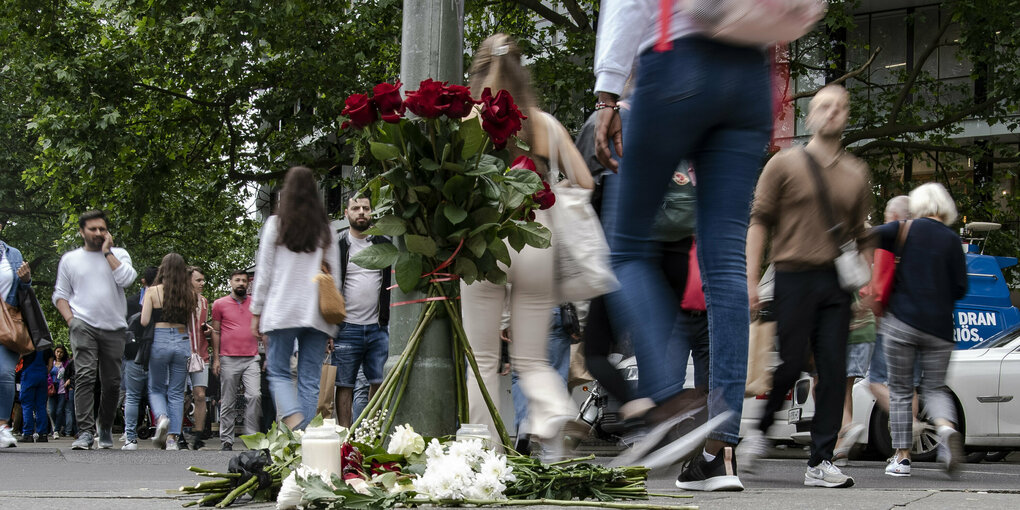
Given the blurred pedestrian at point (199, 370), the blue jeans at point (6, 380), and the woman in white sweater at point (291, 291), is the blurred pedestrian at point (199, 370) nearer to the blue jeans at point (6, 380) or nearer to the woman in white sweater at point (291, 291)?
the blue jeans at point (6, 380)

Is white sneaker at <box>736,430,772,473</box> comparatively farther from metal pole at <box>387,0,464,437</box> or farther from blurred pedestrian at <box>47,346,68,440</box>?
blurred pedestrian at <box>47,346,68,440</box>

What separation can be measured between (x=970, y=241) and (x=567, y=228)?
14.2 metres

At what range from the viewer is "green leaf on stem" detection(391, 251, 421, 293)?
174 inches

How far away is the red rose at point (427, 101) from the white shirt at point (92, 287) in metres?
6.88

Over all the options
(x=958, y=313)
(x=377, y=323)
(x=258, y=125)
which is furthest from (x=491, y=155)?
(x=258, y=125)

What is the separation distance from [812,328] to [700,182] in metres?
2.31

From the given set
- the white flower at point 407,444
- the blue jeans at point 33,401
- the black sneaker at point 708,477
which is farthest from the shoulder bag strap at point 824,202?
the blue jeans at point 33,401

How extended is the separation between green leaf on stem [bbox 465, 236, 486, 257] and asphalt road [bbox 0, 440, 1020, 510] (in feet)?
3.66

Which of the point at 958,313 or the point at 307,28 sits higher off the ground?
the point at 307,28

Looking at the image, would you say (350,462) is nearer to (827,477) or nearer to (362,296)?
(827,477)

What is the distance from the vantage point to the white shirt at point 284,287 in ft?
23.0

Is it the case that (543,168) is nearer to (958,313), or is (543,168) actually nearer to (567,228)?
(567,228)

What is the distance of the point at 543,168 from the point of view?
15.9 feet

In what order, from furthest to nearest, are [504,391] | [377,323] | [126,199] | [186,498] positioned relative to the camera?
[126,199]
[504,391]
[377,323]
[186,498]
